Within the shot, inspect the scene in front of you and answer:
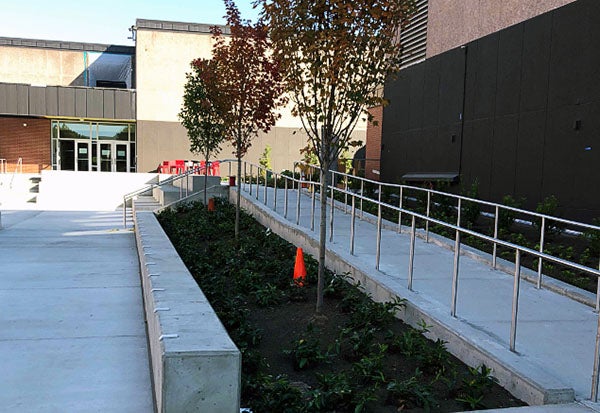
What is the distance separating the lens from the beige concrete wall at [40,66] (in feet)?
124

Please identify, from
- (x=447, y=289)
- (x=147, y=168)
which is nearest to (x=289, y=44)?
(x=447, y=289)

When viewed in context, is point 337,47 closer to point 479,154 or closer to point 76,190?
point 479,154

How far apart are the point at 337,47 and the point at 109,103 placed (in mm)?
29316

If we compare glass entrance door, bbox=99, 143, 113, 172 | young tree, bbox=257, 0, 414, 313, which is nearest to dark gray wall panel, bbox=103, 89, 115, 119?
glass entrance door, bbox=99, 143, 113, 172

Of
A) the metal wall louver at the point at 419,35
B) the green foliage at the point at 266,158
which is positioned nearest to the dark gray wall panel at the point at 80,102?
the green foliage at the point at 266,158

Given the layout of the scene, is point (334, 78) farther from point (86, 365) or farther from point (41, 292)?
point (41, 292)

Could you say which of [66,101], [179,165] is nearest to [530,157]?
[179,165]

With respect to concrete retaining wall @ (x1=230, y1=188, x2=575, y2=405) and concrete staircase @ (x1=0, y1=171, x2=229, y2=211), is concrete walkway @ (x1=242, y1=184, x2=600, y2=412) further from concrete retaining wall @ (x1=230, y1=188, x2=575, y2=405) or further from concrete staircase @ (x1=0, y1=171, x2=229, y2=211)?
concrete staircase @ (x1=0, y1=171, x2=229, y2=211)

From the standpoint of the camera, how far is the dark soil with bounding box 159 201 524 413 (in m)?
3.86

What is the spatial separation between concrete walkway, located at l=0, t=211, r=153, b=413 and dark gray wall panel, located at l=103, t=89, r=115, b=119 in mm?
22126

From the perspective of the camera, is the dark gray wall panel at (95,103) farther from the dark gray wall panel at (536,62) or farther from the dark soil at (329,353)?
the dark soil at (329,353)

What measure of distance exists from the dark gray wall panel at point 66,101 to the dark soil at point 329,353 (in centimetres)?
2685

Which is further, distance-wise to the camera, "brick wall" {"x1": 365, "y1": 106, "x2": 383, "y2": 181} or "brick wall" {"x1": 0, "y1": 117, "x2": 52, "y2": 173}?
"brick wall" {"x1": 0, "y1": 117, "x2": 52, "y2": 173}

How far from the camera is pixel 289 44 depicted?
20.1 ft
